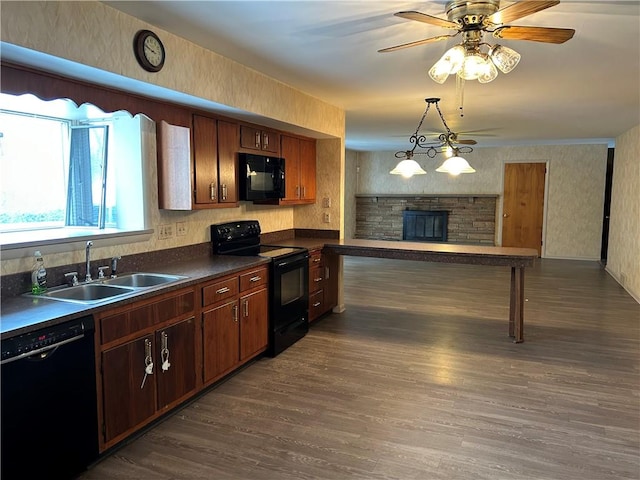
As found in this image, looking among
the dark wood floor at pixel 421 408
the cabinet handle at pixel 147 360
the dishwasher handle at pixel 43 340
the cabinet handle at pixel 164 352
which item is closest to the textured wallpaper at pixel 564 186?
the dark wood floor at pixel 421 408

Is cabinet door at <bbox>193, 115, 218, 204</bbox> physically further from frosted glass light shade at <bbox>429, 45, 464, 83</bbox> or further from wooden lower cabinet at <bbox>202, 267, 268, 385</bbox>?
frosted glass light shade at <bbox>429, 45, 464, 83</bbox>

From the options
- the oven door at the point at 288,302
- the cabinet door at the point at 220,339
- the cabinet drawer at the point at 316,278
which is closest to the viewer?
the cabinet door at the point at 220,339

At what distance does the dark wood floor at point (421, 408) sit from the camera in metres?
2.37

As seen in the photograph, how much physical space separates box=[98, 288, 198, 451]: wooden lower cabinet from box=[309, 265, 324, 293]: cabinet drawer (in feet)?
5.97

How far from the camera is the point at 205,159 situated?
3.52 metres

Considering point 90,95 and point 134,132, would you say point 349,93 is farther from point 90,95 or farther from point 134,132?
point 90,95

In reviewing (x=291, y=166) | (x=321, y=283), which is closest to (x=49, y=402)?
(x=321, y=283)

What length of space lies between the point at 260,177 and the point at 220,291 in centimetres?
138

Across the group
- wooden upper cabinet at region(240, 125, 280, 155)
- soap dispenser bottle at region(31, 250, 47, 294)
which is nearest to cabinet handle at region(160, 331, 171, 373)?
soap dispenser bottle at region(31, 250, 47, 294)

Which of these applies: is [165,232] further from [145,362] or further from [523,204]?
[523,204]

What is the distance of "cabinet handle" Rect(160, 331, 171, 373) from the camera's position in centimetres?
268

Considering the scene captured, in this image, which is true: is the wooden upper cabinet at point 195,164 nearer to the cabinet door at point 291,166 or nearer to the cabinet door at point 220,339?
the cabinet door at point 220,339

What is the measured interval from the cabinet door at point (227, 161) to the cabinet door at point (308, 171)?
1.20 m

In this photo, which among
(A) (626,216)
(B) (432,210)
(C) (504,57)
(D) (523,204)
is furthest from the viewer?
(B) (432,210)
